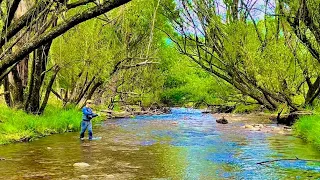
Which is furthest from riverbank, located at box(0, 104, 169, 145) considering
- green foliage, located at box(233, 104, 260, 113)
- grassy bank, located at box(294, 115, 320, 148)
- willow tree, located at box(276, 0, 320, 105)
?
green foliage, located at box(233, 104, 260, 113)

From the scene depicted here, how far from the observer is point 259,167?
10945mm

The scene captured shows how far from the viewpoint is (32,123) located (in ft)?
57.7

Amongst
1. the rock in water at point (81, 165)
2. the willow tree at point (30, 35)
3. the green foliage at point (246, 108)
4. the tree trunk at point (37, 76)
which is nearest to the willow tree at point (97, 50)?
the tree trunk at point (37, 76)

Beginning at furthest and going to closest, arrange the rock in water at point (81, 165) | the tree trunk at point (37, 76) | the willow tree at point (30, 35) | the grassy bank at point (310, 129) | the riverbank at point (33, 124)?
the tree trunk at point (37, 76) < the riverbank at point (33, 124) < the grassy bank at point (310, 129) < the rock in water at point (81, 165) < the willow tree at point (30, 35)

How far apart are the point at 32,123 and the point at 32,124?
0.04 m

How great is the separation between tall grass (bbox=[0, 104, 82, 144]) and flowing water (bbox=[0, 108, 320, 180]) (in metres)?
0.57

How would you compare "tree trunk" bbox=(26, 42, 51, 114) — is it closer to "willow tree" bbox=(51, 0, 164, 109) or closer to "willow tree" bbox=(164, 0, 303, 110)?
"willow tree" bbox=(51, 0, 164, 109)

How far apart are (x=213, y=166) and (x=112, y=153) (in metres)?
3.48

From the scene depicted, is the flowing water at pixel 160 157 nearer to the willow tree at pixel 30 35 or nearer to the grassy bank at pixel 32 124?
the grassy bank at pixel 32 124

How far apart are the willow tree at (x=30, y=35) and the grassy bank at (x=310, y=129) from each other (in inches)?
344

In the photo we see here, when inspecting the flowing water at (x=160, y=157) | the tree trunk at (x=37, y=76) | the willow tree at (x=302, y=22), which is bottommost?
the flowing water at (x=160, y=157)

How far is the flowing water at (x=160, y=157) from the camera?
9.92m

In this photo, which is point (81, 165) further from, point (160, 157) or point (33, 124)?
point (33, 124)

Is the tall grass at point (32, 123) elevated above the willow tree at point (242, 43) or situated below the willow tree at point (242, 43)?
below
